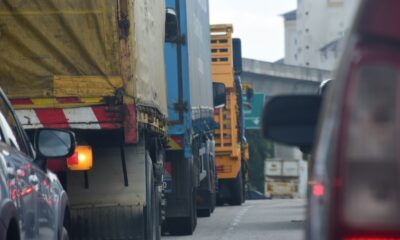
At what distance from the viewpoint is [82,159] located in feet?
40.6

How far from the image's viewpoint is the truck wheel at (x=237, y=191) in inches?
1356

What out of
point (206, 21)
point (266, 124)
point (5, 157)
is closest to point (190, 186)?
point (206, 21)

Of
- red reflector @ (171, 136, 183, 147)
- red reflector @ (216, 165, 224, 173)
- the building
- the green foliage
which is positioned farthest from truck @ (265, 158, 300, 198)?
the building

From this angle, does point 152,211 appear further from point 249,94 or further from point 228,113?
point 249,94

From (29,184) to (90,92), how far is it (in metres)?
4.96

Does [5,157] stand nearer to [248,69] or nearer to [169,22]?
[169,22]

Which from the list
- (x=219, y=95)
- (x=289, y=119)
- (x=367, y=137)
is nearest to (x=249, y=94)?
(x=219, y=95)

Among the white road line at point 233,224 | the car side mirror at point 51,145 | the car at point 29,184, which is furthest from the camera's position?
the white road line at point 233,224

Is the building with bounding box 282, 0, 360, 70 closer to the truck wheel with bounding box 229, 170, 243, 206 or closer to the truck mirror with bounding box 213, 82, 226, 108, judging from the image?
the truck wheel with bounding box 229, 170, 243, 206

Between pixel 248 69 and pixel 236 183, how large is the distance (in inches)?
1009

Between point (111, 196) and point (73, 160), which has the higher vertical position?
point (73, 160)

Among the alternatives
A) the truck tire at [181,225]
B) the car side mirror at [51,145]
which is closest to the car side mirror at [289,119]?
the car side mirror at [51,145]

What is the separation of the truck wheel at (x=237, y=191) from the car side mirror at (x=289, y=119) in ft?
98.2

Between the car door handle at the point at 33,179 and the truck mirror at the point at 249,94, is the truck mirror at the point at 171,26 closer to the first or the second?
the car door handle at the point at 33,179
